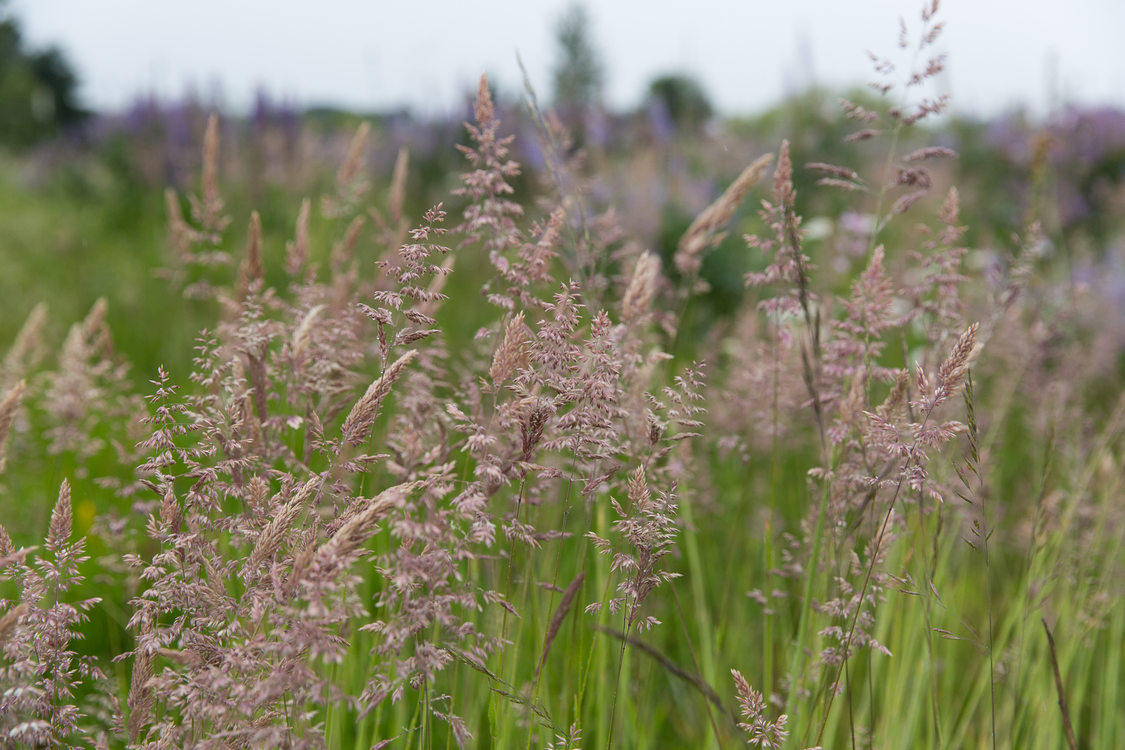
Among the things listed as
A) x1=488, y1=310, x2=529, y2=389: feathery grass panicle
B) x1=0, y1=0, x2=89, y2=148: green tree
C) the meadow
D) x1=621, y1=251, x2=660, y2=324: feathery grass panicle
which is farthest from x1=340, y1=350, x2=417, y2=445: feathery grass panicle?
x1=0, y1=0, x2=89, y2=148: green tree

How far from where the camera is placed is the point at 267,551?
1078 mm

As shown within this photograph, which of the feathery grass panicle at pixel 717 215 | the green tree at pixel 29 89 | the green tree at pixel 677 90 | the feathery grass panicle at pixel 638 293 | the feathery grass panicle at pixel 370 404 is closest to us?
the feathery grass panicle at pixel 370 404

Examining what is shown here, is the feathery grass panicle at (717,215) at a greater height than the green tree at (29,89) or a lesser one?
lesser

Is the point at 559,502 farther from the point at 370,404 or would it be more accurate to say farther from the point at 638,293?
the point at 370,404

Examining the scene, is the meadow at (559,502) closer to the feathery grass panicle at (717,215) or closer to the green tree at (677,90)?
the feathery grass panicle at (717,215)

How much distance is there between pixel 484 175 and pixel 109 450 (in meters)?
Result: 2.22

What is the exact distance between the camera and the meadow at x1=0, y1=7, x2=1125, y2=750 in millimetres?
1171

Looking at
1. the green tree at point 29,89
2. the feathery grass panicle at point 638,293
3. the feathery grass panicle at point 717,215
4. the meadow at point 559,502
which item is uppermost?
the green tree at point 29,89

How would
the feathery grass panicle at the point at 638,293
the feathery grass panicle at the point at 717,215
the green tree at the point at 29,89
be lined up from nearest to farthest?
the feathery grass panicle at the point at 638,293 → the feathery grass panicle at the point at 717,215 → the green tree at the point at 29,89

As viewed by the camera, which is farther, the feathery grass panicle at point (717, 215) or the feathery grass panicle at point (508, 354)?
the feathery grass panicle at point (717, 215)

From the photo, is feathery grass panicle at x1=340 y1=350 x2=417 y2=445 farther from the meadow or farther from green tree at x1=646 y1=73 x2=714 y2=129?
green tree at x1=646 y1=73 x2=714 y2=129

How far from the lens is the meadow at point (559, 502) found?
3.84ft

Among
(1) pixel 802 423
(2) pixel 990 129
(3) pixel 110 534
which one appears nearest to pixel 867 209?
(2) pixel 990 129

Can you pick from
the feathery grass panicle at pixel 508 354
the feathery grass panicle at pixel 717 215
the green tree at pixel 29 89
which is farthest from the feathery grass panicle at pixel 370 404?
the green tree at pixel 29 89
